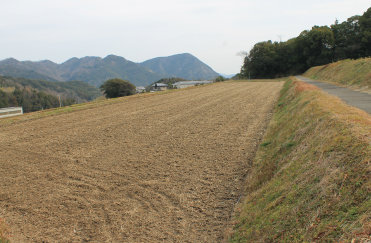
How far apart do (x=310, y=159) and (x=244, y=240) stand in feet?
7.23

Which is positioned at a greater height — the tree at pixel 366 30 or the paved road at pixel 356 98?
the tree at pixel 366 30

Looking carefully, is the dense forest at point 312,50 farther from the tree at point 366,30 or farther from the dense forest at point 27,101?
the dense forest at point 27,101

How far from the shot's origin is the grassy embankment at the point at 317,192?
2.96 m

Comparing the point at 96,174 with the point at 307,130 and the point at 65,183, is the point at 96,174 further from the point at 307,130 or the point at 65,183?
the point at 307,130

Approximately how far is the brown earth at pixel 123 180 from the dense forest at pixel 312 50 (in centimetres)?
5479

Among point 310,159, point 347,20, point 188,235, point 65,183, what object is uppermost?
point 347,20

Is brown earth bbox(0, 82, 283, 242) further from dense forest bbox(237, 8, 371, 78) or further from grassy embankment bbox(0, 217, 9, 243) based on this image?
dense forest bbox(237, 8, 371, 78)

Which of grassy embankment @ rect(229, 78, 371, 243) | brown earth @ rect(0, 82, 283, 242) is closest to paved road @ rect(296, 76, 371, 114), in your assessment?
brown earth @ rect(0, 82, 283, 242)

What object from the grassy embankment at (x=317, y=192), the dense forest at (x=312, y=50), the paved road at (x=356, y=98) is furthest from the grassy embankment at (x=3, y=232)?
the dense forest at (x=312, y=50)

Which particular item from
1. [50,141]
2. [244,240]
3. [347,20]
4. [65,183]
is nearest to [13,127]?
[50,141]

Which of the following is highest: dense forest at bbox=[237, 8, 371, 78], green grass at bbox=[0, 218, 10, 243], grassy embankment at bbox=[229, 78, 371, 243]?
dense forest at bbox=[237, 8, 371, 78]

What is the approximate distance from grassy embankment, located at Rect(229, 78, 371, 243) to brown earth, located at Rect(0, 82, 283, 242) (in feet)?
2.21

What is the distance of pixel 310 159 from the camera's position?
478 centimetres

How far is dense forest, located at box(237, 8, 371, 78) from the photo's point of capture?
179ft
